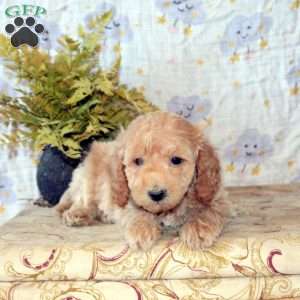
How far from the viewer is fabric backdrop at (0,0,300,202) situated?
6.97ft

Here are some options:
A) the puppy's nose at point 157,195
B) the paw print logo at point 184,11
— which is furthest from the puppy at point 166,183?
the paw print logo at point 184,11

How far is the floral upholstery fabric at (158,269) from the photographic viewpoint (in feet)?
4.18

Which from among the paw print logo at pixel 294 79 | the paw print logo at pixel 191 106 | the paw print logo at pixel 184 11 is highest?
the paw print logo at pixel 184 11

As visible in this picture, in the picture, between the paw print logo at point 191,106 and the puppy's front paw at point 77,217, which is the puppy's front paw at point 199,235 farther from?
the paw print logo at point 191,106

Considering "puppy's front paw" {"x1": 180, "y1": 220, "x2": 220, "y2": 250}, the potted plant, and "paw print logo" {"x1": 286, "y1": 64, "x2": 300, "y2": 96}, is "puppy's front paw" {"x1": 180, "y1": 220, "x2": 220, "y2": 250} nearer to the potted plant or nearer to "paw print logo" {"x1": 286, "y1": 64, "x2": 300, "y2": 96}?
the potted plant

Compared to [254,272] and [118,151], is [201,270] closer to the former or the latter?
[254,272]

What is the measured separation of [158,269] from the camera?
1.28 m

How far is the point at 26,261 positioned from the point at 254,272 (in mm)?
572

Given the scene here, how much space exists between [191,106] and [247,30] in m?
0.39

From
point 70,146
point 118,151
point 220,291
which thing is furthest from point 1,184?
point 220,291

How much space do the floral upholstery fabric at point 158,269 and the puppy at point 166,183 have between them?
0.04m

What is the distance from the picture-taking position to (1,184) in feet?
7.21

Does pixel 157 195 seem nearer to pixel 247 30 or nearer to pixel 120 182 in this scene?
pixel 120 182

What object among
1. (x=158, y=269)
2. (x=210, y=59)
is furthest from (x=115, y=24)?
(x=158, y=269)
